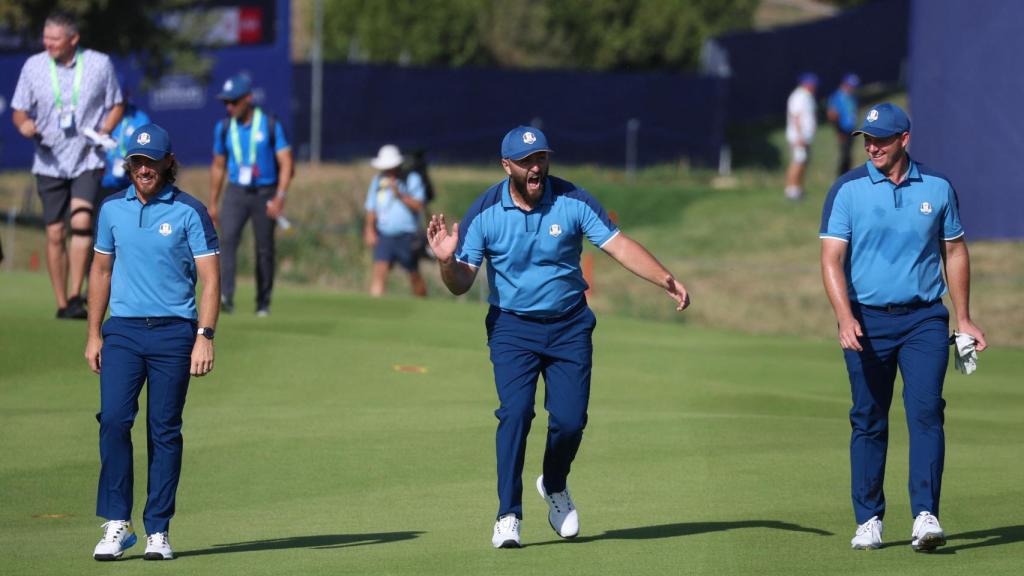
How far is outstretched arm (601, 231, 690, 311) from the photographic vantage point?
9.03 m

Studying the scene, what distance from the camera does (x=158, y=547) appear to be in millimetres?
8570

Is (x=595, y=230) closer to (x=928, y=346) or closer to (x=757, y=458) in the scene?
(x=928, y=346)

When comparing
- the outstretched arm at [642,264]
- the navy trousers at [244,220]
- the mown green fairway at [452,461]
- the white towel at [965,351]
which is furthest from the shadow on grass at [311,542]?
the navy trousers at [244,220]

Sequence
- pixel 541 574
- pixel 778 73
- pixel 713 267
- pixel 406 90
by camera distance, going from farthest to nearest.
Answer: pixel 778 73
pixel 406 90
pixel 713 267
pixel 541 574

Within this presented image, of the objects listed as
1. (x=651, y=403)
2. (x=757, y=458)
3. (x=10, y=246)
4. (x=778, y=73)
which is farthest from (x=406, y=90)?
(x=757, y=458)

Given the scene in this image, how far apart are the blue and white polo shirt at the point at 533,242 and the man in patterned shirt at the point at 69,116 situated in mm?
5802

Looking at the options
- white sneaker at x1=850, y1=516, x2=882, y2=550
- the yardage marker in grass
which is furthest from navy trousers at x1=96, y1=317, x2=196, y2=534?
the yardage marker in grass

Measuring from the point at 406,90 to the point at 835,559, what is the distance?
1215 inches

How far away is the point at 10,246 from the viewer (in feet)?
83.8

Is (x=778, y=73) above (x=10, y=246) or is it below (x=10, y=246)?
above

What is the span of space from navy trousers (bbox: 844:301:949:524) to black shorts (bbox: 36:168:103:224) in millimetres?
7252

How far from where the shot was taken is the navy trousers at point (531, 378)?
29.5ft

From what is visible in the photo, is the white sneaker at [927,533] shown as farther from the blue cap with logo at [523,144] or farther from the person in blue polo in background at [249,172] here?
the person in blue polo in background at [249,172]

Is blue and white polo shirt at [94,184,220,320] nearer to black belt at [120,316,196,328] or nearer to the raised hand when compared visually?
black belt at [120,316,196,328]
